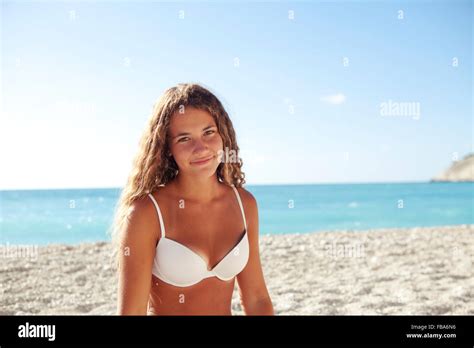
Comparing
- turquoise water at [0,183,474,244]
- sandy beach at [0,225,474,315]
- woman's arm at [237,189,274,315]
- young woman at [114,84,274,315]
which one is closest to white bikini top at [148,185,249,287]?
young woman at [114,84,274,315]

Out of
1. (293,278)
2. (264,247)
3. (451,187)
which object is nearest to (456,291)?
(293,278)

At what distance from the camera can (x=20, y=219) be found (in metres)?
17.4

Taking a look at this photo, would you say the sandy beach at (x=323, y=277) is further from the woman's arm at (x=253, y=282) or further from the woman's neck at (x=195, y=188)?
the woman's neck at (x=195, y=188)

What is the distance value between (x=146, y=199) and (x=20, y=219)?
17436mm

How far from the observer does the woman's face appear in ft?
5.65

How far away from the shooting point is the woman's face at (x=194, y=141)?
1.72m

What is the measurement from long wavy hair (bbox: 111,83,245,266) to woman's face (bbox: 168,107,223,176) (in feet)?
0.08

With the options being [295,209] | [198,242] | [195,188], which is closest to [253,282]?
[198,242]

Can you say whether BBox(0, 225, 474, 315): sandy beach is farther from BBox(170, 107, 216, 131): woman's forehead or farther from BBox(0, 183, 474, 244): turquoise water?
BBox(0, 183, 474, 244): turquoise water

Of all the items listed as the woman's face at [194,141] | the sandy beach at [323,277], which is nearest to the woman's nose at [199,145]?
the woman's face at [194,141]

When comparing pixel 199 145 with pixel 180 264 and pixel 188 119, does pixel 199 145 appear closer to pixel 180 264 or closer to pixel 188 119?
pixel 188 119

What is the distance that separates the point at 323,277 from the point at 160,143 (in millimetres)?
3565

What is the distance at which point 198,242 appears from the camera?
1.76 meters

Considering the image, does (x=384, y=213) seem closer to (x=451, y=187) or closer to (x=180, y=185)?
(x=451, y=187)
